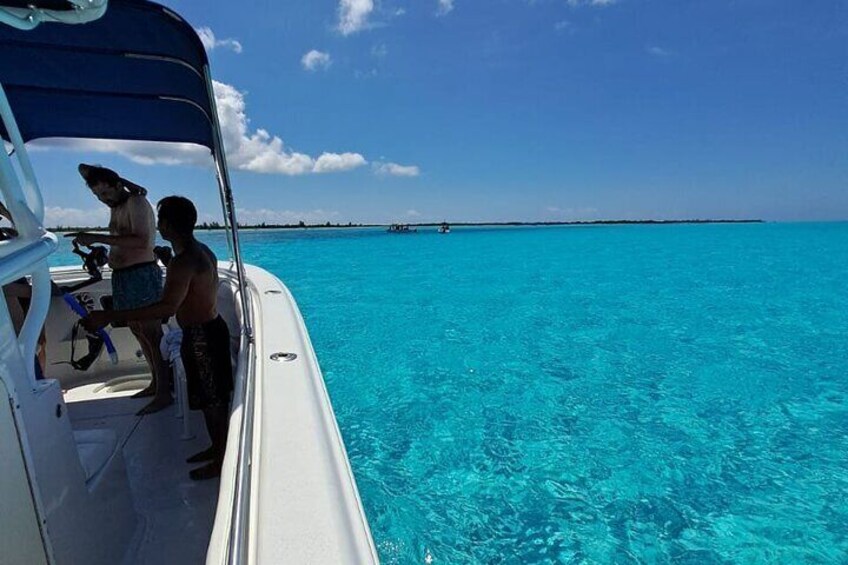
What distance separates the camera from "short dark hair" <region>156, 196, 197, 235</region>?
80.7 inches

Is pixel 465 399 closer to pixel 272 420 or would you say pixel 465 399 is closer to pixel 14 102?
pixel 272 420

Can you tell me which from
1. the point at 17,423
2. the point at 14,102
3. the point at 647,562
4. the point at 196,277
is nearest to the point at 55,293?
the point at 14,102

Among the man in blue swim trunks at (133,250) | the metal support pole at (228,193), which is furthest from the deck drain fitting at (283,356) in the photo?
the man in blue swim trunks at (133,250)

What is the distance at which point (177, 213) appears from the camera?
81.0 inches

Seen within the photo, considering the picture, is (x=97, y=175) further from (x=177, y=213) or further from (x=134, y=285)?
(x=177, y=213)

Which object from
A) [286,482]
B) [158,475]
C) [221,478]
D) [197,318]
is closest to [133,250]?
[197,318]

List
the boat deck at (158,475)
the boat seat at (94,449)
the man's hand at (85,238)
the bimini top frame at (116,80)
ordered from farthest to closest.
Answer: the man's hand at (85,238), the boat deck at (158,475), the bimini top frame at (116,80), the boat seat at (94,449)

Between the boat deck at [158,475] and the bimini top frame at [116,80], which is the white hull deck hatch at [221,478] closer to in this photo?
the boat deck at [158,475]

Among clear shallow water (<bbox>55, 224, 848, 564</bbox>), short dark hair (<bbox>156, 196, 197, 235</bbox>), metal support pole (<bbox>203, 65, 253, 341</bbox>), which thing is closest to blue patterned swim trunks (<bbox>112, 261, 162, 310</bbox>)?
short dark hair (<bbox>156, 196, 197, 235</bbox>)

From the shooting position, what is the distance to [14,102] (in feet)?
7.34

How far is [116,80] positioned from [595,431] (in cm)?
440

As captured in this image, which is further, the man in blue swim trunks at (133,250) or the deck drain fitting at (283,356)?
the man in blue swim trunks at (133,250)

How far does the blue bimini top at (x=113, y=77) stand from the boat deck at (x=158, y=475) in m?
1.57

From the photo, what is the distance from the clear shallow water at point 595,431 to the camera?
283 cm
